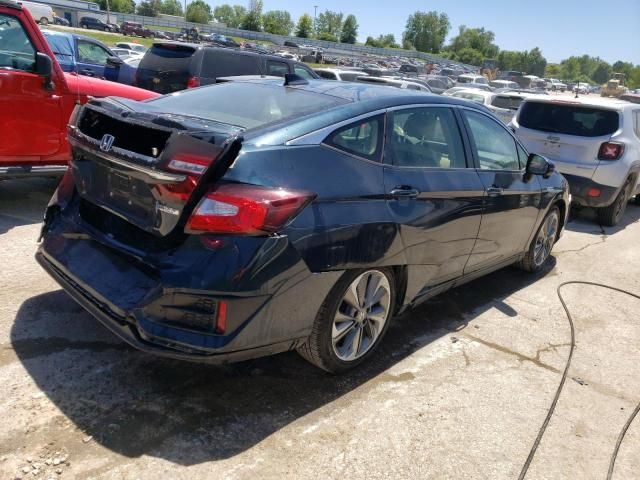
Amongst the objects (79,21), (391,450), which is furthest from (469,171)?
(79,21)

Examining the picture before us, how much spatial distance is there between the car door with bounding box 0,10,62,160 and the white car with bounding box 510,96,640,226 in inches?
261

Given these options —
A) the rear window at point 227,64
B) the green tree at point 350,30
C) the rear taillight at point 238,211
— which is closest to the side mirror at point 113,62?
the rear window at point 227,64

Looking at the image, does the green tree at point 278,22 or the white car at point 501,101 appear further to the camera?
the green tree at point 278,22

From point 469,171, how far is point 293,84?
4.65ft

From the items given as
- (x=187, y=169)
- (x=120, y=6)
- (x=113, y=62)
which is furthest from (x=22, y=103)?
(x=120, y=6)

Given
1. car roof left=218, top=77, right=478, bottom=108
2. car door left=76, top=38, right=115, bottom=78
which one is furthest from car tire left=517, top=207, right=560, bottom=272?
car door left=76, top=38, right=115, bottom=78

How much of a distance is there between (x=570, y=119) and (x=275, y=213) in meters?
7.13

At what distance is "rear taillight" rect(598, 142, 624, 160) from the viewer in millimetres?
7980

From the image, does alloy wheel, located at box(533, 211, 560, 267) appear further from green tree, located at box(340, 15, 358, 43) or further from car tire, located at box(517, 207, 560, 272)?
green tree, located at box(340, 15, 358, 43)

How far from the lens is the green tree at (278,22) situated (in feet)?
417

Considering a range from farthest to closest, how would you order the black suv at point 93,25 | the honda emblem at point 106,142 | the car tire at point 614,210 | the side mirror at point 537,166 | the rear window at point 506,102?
1. the black suv at point 93,25
2. the rear window at point 506,102
3. the car tire at point 614,210
4. the side mirror at point 537,166
5. the honda emblem at point 106,142

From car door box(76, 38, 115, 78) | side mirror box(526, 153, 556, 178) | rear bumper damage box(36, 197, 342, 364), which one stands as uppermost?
side mirror box(526, 153, 556, 178)

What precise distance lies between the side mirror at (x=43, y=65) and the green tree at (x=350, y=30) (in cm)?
14231

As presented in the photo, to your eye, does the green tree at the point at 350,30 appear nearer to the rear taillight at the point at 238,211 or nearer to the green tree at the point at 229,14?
the green tree at the point at 229,14
